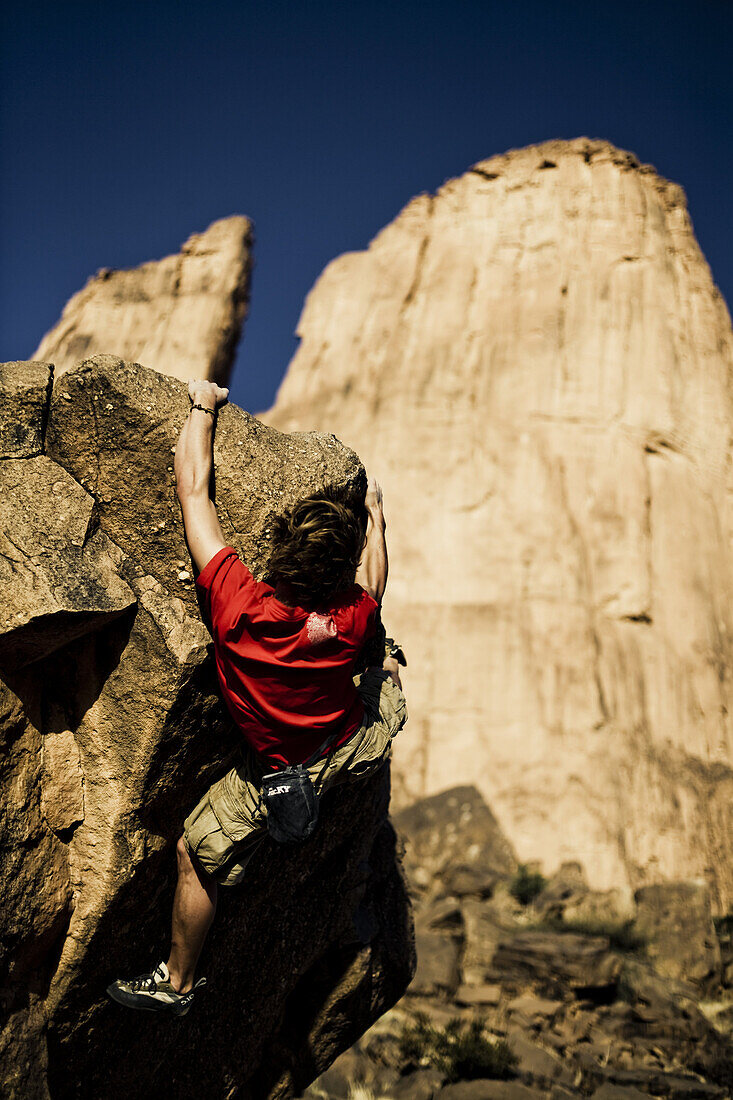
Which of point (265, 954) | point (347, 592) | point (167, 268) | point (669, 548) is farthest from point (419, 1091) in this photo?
point (167, 268)

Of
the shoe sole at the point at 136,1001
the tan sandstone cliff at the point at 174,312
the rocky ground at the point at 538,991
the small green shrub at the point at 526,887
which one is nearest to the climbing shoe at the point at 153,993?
the shoe sole at the point at 136,1001

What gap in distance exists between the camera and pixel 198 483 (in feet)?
9.09

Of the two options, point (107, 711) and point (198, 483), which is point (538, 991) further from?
point (198, 483)

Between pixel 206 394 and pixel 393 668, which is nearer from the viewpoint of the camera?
pixel 206 394

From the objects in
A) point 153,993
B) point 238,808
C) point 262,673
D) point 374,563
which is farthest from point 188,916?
point 374,563

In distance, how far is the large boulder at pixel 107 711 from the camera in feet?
8.45

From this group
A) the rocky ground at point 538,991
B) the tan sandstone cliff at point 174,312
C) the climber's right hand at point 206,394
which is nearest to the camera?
the climber's right hand at point 206,394

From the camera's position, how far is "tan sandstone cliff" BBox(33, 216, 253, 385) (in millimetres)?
15305

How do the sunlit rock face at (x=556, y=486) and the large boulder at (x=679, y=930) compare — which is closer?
the large boulder at (x=679, y=930)

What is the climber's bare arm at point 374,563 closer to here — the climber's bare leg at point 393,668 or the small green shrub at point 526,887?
the climber's bare leg at point 393,668

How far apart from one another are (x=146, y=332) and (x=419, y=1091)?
13725 millimetres

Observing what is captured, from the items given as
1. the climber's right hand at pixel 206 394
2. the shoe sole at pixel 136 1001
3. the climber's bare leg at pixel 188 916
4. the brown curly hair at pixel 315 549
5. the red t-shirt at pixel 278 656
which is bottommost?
the shoe sole at pixel 136 1001

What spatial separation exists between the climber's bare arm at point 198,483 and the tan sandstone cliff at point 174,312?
41.5 feet

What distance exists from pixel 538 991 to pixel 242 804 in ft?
20.7
